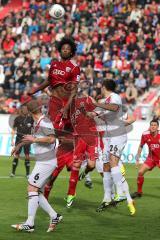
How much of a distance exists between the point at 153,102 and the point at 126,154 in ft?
12.4

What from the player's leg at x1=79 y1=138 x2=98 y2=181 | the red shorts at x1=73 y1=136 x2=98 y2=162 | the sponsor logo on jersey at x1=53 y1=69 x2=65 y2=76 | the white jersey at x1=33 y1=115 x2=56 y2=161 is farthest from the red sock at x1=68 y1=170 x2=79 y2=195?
the white jersey at x1=33 y1=115 x2=56 y2=161

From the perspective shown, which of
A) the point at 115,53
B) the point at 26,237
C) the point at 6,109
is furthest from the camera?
the point at 115,53

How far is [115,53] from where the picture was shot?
33.1m

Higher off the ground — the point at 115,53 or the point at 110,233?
the point at 115,53

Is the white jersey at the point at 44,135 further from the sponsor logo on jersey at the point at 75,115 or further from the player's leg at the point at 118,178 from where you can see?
the sponsor logo on jersey at the point at 75,115

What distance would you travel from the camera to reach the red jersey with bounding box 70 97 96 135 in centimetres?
1630

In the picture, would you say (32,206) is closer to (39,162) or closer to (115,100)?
(39,162)

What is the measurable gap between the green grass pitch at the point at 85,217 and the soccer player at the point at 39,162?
0.71ft

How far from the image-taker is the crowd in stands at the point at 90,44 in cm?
3131

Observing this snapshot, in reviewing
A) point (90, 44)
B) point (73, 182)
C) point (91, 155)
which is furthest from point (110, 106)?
point (90, 44)

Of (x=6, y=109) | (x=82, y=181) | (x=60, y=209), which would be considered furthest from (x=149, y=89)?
(x=60, y=209)

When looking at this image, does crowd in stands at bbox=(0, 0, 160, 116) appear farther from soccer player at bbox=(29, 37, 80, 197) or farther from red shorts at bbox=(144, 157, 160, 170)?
soccer player at bbox=(29, 37, 80, 197)

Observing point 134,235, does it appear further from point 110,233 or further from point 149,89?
point 149,89

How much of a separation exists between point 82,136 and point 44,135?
483 cm
